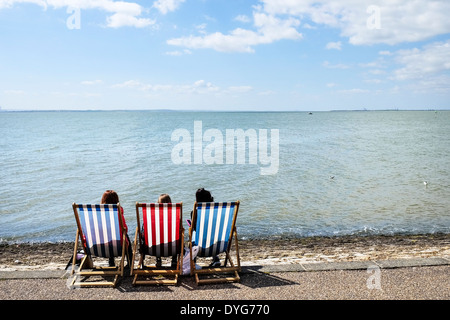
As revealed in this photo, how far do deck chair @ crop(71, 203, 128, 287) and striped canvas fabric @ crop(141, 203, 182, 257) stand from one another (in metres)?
0.33

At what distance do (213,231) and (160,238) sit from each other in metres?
0.75

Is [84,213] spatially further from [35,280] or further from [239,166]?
[239,166]

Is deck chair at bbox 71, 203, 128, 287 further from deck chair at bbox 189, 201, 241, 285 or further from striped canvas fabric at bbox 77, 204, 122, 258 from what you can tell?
deck chair at bbox 189, 201, 241, 285

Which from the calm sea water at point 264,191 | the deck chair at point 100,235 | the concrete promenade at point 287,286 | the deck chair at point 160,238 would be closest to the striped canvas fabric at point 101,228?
the deck chair at point 100,235

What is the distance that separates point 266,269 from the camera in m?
5.17

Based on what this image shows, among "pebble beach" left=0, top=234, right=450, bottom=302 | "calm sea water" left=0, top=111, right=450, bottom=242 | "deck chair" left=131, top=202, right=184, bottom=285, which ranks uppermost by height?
"deck chair" left=131, top=202, right=184, bottom=285

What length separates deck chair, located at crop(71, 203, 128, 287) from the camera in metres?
4.75

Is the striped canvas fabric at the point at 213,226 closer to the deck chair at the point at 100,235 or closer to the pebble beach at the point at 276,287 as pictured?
the pebble beach at the point at 276,287

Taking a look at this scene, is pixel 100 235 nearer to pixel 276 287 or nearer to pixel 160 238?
pixel 160 238

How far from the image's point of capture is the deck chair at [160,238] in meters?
4.82

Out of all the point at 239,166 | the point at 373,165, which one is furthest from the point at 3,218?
the point at 373,165

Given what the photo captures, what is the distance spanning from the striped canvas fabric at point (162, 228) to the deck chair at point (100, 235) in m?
0.33

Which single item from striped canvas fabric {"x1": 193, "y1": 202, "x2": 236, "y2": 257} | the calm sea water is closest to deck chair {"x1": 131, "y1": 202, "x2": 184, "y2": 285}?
striped canvas fabric {"x1": 193, "y1": 202, "x2": 236, "y2": 257}
